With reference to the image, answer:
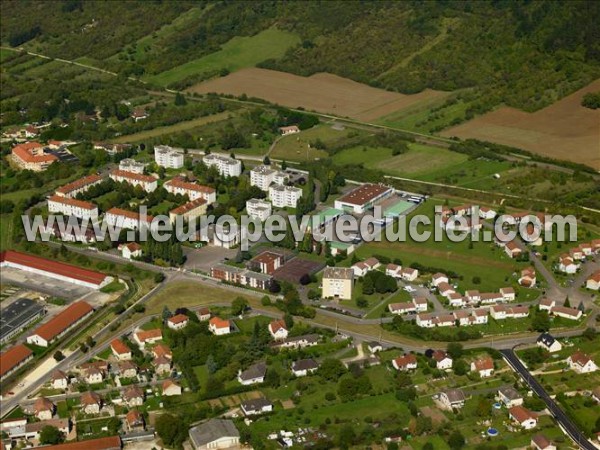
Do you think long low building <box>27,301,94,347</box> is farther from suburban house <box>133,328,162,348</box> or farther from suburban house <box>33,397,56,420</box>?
suburban house <box>33,397,56,420</box>

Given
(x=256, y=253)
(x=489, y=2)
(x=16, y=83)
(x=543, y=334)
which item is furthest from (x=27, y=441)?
(x=489, y=2)

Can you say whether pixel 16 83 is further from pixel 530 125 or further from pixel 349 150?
pixel 530 125

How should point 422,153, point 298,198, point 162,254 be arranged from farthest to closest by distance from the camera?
point 422,153 → point 298,198 → point 162,254

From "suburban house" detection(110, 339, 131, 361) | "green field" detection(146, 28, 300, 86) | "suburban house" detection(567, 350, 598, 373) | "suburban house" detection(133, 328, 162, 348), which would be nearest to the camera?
"suburban house" detection(567, 350, 598, 373)

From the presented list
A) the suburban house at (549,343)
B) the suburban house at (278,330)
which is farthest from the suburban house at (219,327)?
the suburban house at (549,343)

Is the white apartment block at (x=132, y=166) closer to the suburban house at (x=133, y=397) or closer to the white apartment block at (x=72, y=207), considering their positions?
the white apartment block at (x=72, y=207)

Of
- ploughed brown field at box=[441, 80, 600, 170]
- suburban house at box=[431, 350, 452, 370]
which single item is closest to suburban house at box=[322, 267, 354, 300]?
suburban house at box=[431, 350, 452, 370]
